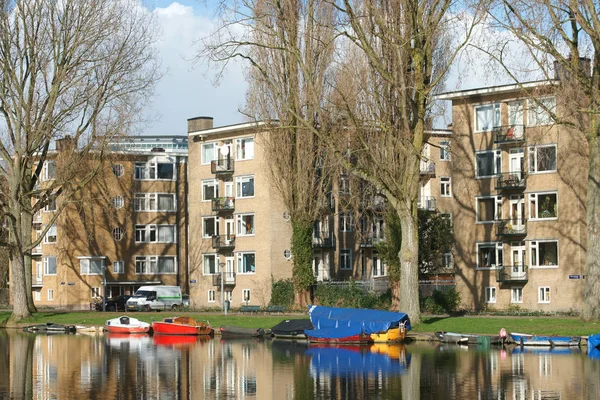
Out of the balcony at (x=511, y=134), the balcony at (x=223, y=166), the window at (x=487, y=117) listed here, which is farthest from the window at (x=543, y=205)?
the balcony at (x=223, y=166)

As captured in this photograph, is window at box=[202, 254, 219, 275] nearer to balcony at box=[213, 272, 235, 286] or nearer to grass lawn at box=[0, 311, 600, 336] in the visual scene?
balcony at box=[213, 272, 235, 286]

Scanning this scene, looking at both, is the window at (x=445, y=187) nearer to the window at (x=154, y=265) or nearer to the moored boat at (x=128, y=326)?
the window at (x=154, y=265)

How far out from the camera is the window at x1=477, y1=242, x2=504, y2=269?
6823 cm

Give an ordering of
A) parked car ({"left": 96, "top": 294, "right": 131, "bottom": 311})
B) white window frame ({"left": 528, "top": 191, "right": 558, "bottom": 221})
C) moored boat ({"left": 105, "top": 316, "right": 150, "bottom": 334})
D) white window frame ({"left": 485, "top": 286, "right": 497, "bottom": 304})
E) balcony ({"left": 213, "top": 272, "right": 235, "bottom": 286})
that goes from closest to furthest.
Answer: moored boat ({"left": 105, "top": 316, "right": 150, "bottom": 334}) → white window frame ({"left": 528, "top": 191, "right": 558, "bottom": 221}) → white window frame ({"left": 485, "top": 286, "right": 497, "bottom": 304}) → balcony ({"left": 213, "top": 272, "right": 235, "bottom": 286}) → parked car ({"left": 96, "top": 294, "right": 131, "bottom": 311})

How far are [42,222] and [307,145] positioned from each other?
38.3m

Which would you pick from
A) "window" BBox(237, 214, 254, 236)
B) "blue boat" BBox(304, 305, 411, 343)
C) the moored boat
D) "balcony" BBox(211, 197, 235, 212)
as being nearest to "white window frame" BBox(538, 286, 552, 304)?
"blue boat" BBox(304, 305, 411, 343)

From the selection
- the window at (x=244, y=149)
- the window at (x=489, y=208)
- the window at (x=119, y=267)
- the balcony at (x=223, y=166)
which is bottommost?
the window at (x=119, y=267)

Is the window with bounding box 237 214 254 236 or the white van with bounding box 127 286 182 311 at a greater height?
the window with bounding box 237 214 254 236

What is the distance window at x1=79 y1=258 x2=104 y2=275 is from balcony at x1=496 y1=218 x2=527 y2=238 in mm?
40236

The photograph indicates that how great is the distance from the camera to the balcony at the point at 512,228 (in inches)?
2623

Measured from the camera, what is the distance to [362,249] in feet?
289

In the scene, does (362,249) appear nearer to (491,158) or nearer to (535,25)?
(491,158)

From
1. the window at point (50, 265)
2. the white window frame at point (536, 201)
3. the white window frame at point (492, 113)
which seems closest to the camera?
the white window frame at point (536, 201)

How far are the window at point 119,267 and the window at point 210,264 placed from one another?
1094 centimetres
